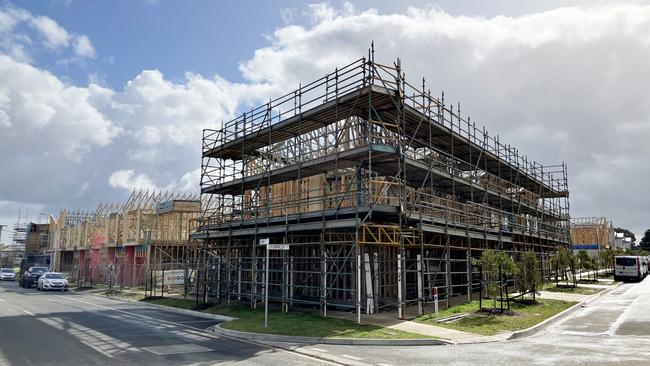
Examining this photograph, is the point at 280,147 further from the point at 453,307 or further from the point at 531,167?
the point at 531,167

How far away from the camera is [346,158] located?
2073 cm

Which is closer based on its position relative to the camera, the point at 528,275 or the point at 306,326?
the point at 306,326

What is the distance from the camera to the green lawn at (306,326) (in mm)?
14992

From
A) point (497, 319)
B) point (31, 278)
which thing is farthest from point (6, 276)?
point (497, 319)

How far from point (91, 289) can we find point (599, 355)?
4065cm

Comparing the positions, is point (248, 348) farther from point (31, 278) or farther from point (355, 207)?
point (31, 278)

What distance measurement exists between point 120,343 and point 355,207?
30.6ft

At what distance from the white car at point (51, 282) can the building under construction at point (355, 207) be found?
61.0 feet

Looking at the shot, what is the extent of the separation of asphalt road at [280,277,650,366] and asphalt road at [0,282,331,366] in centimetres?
172

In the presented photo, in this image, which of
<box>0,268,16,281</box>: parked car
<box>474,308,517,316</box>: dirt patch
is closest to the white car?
<box>0,268,16,281</box>: parked car

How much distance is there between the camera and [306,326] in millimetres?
16562

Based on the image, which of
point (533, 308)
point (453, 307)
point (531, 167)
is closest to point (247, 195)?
point (453, 307)

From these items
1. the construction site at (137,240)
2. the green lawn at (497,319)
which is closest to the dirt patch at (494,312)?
the green lawn at (497,319)

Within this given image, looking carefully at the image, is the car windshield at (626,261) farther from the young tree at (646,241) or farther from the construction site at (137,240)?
the young tree at (646,241)
